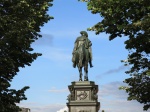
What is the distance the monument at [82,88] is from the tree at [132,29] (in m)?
3.84

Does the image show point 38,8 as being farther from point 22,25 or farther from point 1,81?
point 1,81

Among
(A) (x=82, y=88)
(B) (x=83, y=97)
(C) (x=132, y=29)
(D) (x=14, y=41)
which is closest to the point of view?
(C) (x=132, y=29)

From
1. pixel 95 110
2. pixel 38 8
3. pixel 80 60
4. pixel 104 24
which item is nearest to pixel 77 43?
pixel 80 60

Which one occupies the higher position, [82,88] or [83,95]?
[82,88]

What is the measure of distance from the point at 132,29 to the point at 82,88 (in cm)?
615

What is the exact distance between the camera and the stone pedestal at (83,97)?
66.1 feet

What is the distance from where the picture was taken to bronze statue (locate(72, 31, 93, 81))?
2198 centimetres

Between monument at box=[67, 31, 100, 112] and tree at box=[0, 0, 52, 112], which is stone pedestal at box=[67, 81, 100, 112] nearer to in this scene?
monument at box=[67, 31, 100, 112]

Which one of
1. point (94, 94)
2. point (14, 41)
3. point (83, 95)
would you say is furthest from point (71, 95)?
point (14, 41)

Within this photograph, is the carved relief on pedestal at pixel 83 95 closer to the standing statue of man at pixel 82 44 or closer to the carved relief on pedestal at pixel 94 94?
the carved relief on pedestal at pixel 94 94

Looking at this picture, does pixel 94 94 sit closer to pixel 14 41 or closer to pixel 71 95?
pixel 71 95

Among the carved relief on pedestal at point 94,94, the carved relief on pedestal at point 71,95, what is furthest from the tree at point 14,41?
the carved relief on pedestal at point 94,94

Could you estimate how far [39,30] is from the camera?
72.1 ft

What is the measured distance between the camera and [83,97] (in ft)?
67.5
